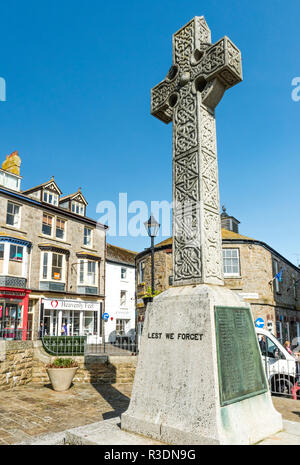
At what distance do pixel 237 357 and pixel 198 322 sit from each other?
71cm

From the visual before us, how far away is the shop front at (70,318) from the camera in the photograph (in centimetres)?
2598

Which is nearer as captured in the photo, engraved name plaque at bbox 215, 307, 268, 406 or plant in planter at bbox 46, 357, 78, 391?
engraved name plaque at bbox 215, 307, 268, 406

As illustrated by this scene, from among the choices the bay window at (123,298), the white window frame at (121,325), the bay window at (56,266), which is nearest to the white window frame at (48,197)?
the bay window at (56,266)

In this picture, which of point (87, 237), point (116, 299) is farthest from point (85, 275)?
point (116, 299)

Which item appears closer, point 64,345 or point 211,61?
point 211,61

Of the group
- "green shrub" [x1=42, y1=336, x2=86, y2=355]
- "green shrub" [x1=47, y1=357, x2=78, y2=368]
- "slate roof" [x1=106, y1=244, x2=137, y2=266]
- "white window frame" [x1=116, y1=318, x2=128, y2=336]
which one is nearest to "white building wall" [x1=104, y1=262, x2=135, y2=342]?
"white window frame" [x1=116, y1=318, x2=128, y2=336]

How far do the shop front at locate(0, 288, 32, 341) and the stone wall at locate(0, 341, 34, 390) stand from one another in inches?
470

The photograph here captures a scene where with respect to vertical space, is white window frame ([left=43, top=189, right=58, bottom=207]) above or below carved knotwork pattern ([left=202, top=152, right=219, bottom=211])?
above

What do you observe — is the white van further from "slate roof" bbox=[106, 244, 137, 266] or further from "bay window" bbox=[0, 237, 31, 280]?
"slate roof" bbox=[106, 244, 137, 266]

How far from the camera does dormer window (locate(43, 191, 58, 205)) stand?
1102 inches

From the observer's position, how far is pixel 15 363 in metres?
10.7

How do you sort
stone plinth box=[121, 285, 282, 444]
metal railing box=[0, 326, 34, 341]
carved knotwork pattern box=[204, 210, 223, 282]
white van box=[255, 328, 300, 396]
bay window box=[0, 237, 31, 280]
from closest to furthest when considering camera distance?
1. stone plinth box=[121, 285, 282, 444]
2. carved knotwork pattern box=[204, 210, 223, 282]
3. white van box=[255, 328, 300, 396]
4. metal railing box=[0, 326, 34, 341]
5. bay window box=[0, 237, 31, 280]

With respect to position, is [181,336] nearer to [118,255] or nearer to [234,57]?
[234,57]
